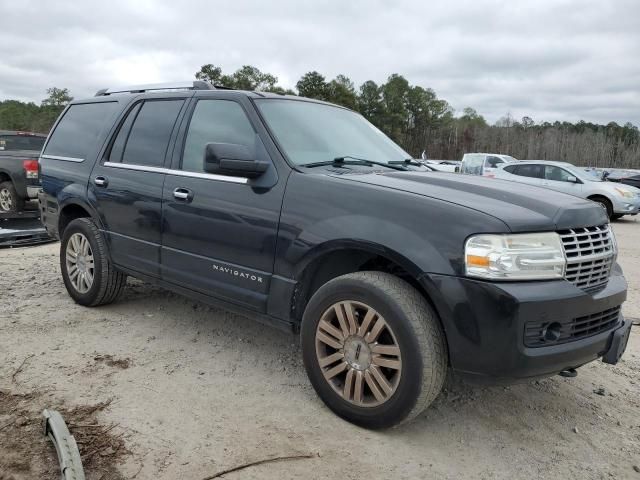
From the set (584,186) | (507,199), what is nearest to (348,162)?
(507,199)

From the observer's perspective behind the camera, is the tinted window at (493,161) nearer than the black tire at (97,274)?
No

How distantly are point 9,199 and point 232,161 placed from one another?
322 inches

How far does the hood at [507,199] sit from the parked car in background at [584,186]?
11376 millimetres

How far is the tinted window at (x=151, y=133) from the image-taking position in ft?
13.1

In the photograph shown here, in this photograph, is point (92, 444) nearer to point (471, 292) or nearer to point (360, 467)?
point (360, 467)

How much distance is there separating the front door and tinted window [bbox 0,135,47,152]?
26.6 feet

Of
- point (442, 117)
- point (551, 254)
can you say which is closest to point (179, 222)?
point (551, 254)

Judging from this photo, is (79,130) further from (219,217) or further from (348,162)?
(348,162)

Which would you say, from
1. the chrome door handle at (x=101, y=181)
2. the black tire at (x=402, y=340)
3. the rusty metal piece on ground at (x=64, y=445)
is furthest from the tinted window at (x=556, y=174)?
the rusty metal piece on ground at (x=64, y=445)

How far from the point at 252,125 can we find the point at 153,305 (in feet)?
7.32

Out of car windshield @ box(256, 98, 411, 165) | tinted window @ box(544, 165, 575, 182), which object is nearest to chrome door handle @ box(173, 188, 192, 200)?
car windshield @ box(256, 98, 411, 165)

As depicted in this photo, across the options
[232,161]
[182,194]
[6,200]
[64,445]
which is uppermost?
[232,161]

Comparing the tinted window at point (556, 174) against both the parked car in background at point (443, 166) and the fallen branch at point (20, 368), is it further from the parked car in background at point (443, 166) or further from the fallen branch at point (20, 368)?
the fallen branch at point (20, 368)

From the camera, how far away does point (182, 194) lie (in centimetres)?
367
